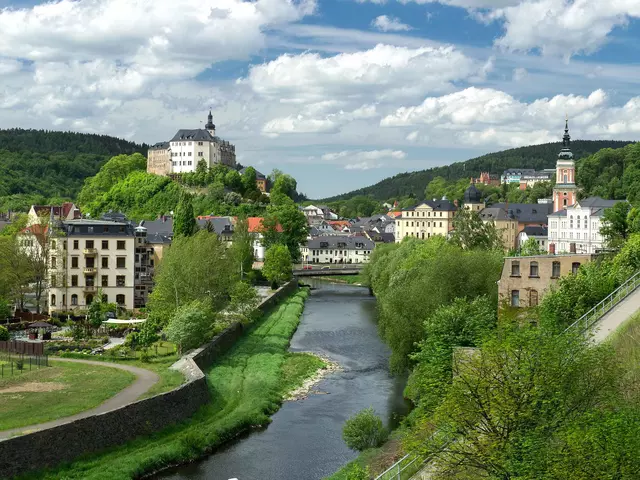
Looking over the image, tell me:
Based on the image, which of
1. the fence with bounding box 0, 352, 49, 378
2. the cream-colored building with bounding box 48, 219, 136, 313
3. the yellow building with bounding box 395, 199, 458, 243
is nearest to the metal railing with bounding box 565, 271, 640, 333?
the fence with bounding box 0, 352, 49, 378

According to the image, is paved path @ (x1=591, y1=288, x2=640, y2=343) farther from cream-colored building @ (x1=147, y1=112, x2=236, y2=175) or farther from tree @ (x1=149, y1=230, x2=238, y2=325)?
cream-colored building @ (x1=147, y1=112, x2=236, y2=175)

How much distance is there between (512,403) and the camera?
1803 centimetres

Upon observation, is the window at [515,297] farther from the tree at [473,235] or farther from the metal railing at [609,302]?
the tree at [473,235]

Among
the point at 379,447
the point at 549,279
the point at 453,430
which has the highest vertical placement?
the point at 549,279

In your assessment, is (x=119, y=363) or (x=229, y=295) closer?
(x=119, y=363)

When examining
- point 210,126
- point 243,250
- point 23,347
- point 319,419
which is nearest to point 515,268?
point 319,419

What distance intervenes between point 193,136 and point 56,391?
116 meters

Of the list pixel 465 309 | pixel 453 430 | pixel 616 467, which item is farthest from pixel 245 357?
pixel 616 467

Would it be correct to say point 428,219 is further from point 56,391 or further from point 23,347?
point 56,391

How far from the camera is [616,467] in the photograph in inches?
604

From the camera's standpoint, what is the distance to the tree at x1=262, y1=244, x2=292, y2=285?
8675 centimetres

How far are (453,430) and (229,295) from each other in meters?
37.6

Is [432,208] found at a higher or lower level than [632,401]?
higher

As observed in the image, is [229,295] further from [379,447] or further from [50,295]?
[379,447]
